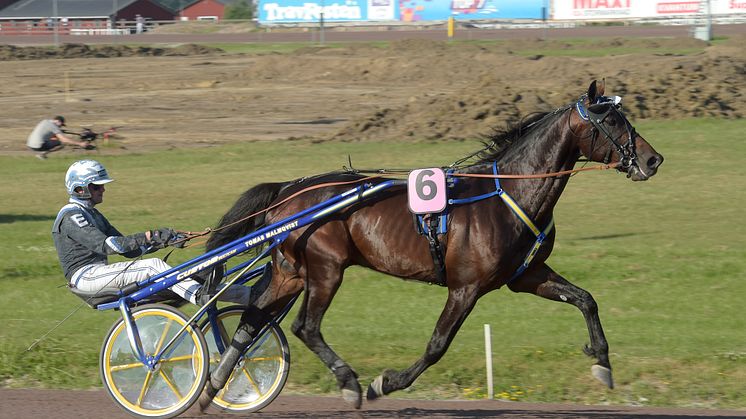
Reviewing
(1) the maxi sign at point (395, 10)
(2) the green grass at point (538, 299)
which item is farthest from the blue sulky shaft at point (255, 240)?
(1) the maxi sign at point (395, 10)

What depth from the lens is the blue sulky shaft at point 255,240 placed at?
6.84 meters

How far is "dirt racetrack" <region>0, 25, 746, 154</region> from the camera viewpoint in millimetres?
24188

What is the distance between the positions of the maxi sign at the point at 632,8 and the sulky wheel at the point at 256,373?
41438 mm

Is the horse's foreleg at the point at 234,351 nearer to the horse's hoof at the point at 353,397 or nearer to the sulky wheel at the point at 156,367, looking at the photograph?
the sulky wheel at the point at 156,367

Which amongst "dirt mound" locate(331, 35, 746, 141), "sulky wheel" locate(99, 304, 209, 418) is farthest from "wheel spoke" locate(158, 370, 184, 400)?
"dirt mound" locate(331, 35, 746, 141)

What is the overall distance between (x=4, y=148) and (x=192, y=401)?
18.6 meters

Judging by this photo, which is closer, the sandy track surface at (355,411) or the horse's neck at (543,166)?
the horse's neck at (543,166)

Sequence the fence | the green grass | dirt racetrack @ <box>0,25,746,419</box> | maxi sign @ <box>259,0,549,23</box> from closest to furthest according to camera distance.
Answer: the green grass, dirt racetrack @ <box>0,25,746,419</box>, maxi sign @ <box>259,0,549,23</box>, the fence

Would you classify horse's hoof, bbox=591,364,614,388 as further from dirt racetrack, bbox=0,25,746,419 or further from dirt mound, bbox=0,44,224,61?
dirt mound, bbox=0,44,224,61

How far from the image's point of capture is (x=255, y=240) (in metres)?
6.94

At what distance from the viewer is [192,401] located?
6762 mm

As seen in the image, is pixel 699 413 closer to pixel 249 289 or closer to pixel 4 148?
pixel 249 289

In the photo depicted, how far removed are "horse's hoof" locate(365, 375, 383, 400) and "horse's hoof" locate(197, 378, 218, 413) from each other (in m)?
0.96

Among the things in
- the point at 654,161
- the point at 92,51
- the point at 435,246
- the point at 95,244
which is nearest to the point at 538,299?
the point at 435,246
